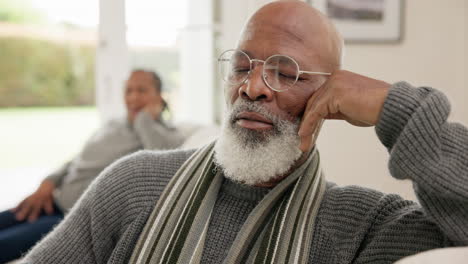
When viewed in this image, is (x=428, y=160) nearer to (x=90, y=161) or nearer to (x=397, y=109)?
(x=397, y=109)

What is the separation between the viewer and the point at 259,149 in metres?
1.28

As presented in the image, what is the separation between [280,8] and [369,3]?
79.0 inches

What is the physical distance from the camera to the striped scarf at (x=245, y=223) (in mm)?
1222

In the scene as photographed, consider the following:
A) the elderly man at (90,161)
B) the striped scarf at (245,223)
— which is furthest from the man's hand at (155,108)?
the striped scarf at (245,223)

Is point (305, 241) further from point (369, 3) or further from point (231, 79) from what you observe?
point (369, 3)

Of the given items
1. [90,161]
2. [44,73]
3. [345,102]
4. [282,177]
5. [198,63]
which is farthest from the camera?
[44,73]

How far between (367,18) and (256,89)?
A: 2.15m

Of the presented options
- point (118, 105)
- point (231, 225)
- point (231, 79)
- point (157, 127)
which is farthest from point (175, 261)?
point (118, 105)

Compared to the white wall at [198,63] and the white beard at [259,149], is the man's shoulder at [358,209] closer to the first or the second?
the white beard at [259,149]

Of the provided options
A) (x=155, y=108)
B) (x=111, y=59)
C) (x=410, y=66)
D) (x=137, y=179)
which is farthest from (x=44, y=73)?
(x=137, y=179)

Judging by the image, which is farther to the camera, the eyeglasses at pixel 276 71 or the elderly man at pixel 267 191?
the eyeglasses at pixel 276 71

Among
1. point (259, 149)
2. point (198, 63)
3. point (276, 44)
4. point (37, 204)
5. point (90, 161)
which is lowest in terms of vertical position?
point (37, 204)

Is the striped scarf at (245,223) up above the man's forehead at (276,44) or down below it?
below

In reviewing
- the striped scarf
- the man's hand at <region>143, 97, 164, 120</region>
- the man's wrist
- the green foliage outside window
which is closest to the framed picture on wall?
the man's hand at <region>143, 97, 164, 120</region>
